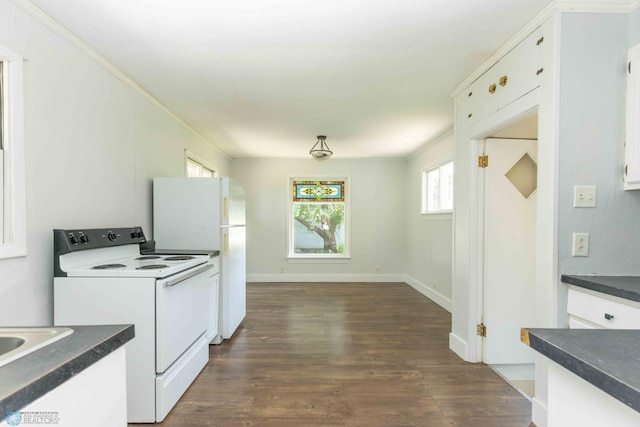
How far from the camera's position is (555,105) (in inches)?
66.9

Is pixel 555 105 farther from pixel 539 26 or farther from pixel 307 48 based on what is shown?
pixel 307 48

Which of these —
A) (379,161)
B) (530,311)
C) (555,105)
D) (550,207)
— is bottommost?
(530,311)

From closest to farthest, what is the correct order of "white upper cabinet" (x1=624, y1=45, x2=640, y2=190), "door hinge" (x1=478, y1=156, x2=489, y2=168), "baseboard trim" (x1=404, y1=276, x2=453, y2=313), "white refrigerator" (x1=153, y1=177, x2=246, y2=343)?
1. "white upper cabinet" (x1=624, y1=45, x2=640, y2=190)
2. "door hinge" (x1=478, y1=156, x2=489, y2=168)
3. "white refrigerator" (x1=153, y1=177, x2=246, y2=343)
4. "baseboard trim" (x1=404, y1=276, x2=453, y2=313)

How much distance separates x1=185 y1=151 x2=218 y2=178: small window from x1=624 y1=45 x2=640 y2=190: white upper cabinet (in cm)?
403

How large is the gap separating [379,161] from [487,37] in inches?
155

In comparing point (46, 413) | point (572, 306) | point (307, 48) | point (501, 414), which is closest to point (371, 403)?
point (501, 414)

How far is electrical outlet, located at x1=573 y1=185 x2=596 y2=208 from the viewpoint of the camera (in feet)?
5.59

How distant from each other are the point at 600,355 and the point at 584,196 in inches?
54.0

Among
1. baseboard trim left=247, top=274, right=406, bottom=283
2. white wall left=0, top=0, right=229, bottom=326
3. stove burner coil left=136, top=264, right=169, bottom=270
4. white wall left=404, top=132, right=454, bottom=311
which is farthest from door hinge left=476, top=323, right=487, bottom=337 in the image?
baseboard trim left=247, top=274, right=406, bottom=283

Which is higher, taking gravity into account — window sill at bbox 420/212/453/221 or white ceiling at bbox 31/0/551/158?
white ceiling at bbox 31/0/551/158

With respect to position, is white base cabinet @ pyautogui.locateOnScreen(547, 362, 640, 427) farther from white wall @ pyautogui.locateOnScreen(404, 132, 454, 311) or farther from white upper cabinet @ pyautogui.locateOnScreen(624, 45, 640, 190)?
white wall @ pyautogui.locateOnScreen(404, 132, 454, 311)

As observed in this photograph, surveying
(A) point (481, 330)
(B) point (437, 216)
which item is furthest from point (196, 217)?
(B) point (437, 216)

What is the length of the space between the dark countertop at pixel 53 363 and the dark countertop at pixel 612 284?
1.98 m

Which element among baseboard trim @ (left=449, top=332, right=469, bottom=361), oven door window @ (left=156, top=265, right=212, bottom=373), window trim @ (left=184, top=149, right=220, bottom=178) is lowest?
baseboard trim @ (left=449, top=332, right=469, bottom=361)
